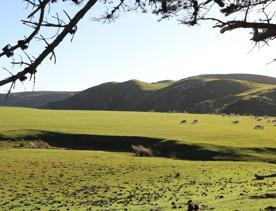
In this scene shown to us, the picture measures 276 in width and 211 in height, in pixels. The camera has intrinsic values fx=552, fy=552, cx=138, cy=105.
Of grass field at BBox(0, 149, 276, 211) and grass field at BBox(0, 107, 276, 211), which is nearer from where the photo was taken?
grass field at BBox(0, 149, 276, 211)

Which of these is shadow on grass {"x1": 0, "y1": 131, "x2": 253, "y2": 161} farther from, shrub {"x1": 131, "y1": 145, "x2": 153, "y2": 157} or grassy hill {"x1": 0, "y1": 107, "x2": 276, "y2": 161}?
shrub {"x1": 131, "y1": 145, "x2": 153, "y2": 157}

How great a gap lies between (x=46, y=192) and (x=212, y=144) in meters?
29.8

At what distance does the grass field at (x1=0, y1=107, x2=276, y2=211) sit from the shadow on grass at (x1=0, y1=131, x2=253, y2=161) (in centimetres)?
11

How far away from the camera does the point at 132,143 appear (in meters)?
66.8

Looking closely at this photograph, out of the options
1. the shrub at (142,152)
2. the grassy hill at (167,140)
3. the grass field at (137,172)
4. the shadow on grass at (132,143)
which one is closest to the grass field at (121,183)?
the grass field at (137,172)

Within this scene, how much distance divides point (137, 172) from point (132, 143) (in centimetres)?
2283

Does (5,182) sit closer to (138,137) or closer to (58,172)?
(58,172)

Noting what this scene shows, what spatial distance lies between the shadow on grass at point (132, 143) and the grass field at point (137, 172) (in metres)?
0.11

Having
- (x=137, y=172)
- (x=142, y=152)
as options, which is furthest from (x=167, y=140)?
(x=137, y=172)

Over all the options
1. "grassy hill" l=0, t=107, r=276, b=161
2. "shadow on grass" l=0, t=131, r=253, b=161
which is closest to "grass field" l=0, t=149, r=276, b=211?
"shadow on grass" l=0, t=131, r=253, b=161

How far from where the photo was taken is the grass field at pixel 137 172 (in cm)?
2906

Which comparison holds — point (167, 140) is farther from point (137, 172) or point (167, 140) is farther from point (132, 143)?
point (137, 172)

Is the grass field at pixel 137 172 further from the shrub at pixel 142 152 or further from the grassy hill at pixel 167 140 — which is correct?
the shrub at pixel 142 152

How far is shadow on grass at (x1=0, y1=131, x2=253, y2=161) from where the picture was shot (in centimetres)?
5688
